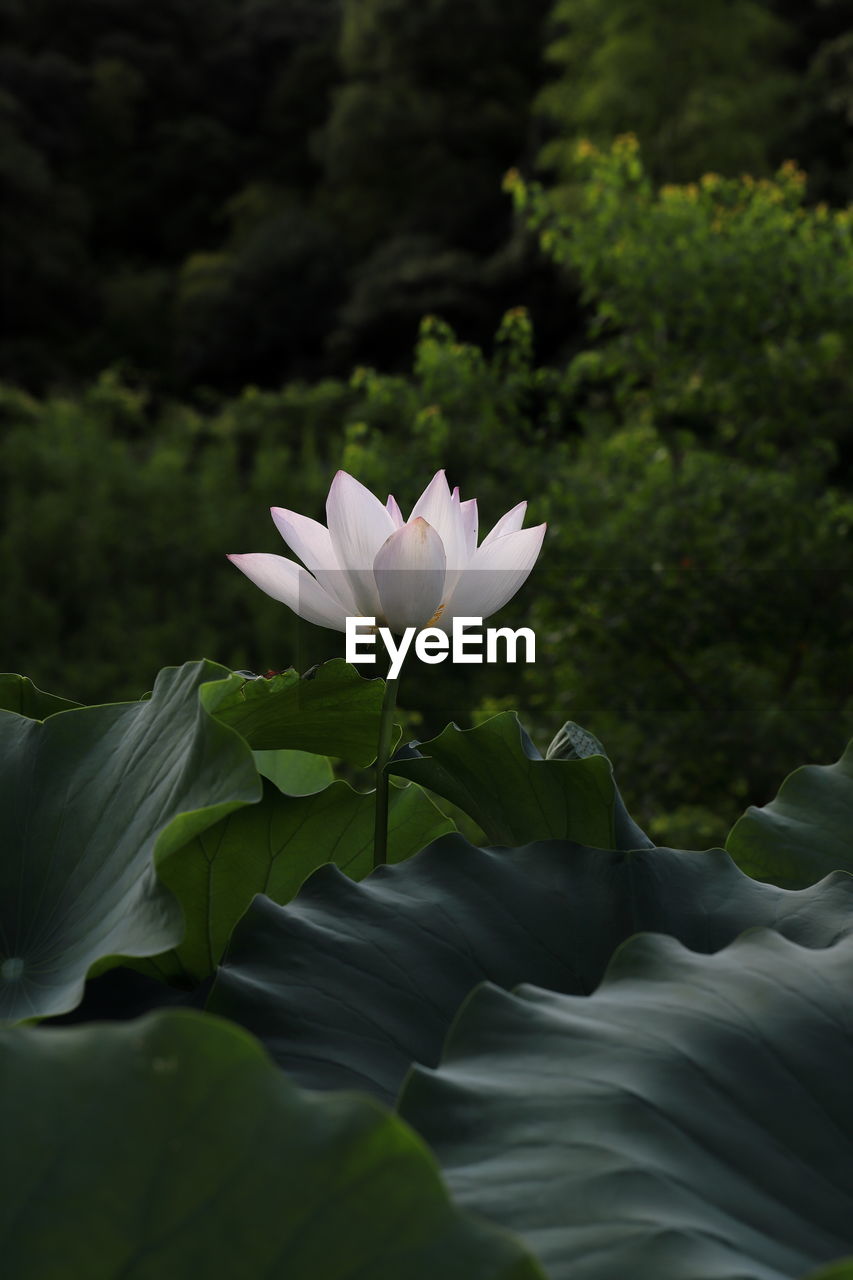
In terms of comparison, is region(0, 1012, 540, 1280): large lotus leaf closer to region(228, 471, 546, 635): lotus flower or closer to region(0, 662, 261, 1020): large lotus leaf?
region(0, 662, 261, 1020): large lotus leaf

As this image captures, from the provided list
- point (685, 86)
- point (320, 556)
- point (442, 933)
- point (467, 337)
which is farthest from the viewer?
point (467, 337)

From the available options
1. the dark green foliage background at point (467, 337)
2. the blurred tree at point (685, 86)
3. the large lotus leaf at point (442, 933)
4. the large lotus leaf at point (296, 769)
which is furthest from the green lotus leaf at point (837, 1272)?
the blurred tree at point (685, 86)

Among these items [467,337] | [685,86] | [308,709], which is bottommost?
[308,709]

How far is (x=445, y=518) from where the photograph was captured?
1.79 feet

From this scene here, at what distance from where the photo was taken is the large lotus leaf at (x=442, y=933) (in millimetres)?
395

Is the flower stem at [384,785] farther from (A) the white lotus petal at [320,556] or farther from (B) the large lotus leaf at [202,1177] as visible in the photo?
(B) the large lotus leaf at [202,1177]

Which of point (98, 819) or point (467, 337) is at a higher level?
point (467, 337)

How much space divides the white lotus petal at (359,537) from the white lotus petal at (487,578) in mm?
35

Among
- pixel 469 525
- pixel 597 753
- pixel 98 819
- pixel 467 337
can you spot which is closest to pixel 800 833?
pixel 597 753

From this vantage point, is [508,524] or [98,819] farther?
[508,524]

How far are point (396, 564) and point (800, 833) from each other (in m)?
0.26

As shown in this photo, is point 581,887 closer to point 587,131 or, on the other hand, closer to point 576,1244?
point 576,1244

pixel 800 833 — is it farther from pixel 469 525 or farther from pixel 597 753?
pixel 469 525

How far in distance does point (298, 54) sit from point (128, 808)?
1488 centimetres
